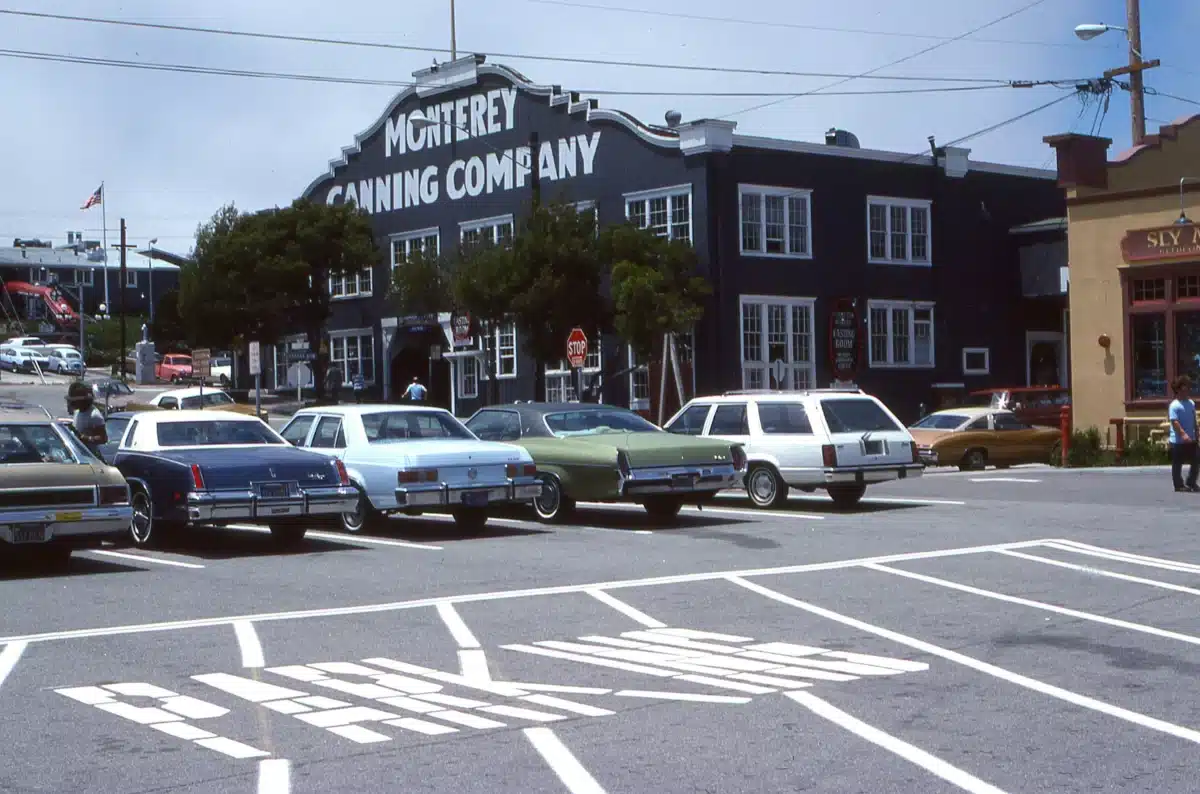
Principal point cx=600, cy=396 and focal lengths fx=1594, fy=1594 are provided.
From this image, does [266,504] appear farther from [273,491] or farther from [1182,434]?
[1182,434]

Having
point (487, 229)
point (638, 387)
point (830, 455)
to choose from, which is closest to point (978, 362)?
point (638, 387)

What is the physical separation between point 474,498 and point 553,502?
6.34 ft

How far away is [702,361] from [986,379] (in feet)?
35.3

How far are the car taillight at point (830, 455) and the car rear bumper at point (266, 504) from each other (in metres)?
6.73

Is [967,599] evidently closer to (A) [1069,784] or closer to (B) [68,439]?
(A) [1069,784]

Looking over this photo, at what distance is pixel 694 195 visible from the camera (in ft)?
137

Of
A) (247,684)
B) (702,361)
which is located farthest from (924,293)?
(247,684)

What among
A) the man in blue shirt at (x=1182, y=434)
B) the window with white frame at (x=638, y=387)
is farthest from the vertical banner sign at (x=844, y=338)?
the man in blue shirt at (x=1182, y=434)

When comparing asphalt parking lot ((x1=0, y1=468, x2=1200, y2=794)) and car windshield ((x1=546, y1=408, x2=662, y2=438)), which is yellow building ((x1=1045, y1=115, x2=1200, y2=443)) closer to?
car windshield ((x1=546, y1=408, x2=662, y2=438))

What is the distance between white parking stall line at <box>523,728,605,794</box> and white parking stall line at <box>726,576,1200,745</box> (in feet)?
9.07

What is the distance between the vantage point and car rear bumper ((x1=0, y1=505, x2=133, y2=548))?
14.3m

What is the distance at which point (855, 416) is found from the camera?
21656mm

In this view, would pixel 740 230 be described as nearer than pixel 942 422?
No

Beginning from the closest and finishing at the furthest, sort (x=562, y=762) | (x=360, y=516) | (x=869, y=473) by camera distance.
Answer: (x=562, y=762) < (x=360, y=516) < (x=869, y=473)
